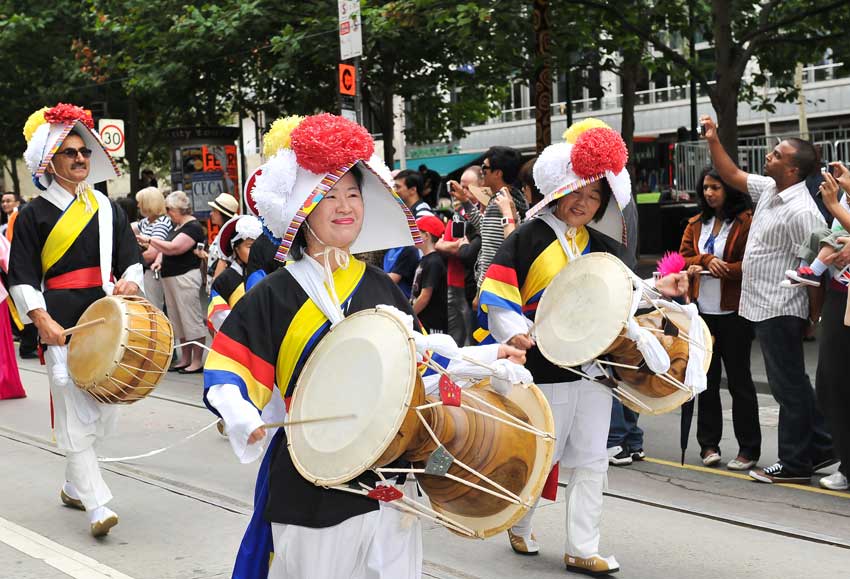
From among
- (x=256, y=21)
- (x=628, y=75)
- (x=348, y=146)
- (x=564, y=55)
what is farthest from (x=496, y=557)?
(x=628, y=75)

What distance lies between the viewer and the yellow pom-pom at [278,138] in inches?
136

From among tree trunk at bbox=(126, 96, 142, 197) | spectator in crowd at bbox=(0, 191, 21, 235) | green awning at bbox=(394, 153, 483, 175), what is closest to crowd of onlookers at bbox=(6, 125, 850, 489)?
spectator in crowd at bbox=(0, 191, 21, 235)

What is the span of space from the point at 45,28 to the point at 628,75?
12826 mm

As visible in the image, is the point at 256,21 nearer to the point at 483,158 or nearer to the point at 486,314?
the point at 483,158

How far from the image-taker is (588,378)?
4.77 m

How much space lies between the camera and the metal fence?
16.0 metres

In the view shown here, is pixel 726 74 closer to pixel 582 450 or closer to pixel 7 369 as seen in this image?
pixel 7 369

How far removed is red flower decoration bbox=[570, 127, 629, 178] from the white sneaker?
2.59m

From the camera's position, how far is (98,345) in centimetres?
541

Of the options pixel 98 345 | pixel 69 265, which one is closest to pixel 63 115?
pixel 69 265

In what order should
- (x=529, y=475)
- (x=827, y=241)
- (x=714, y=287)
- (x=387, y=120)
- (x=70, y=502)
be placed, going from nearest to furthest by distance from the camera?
1. (x=529, y=475)
2. (x=827, y=241)
3. (x=70, y=502)
4. (x=714, y=287)
5. (x=387, y=120)

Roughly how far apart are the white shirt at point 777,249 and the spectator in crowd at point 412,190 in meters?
2.93

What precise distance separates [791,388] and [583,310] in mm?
2463

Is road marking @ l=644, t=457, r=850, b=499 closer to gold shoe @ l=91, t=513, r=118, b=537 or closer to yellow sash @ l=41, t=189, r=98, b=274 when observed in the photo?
gold shoe @ l=91, t=513, r=118, b=537
